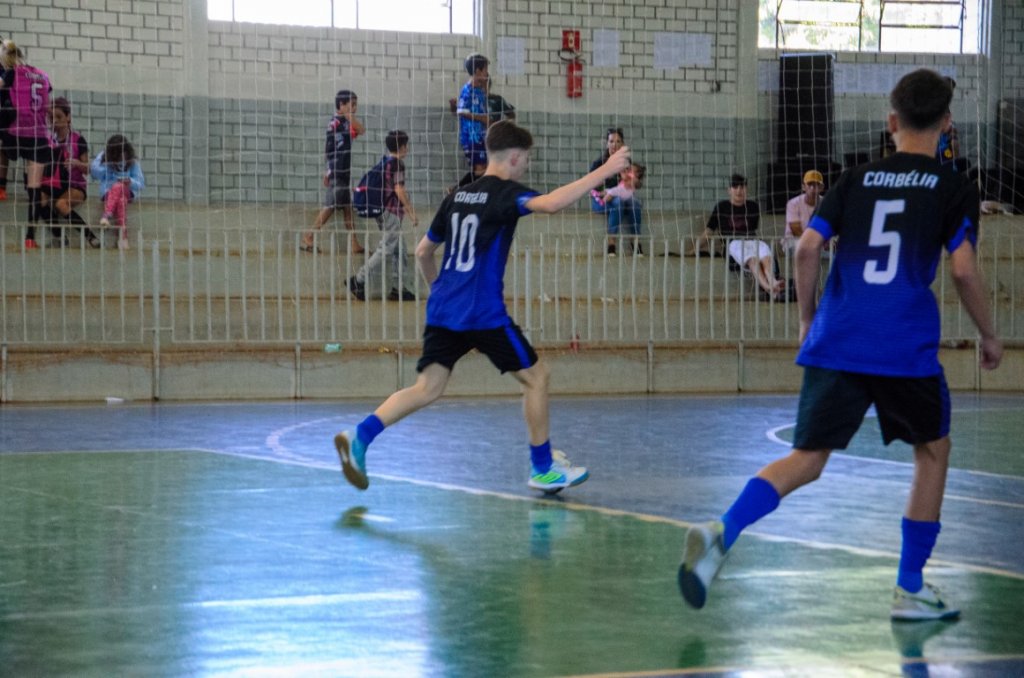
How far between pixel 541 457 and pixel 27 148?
11547mm

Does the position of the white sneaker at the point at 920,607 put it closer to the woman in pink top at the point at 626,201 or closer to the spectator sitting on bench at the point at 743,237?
the spectator sitting on bench at the point at 743,237

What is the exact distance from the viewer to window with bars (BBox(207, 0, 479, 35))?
20766 mm

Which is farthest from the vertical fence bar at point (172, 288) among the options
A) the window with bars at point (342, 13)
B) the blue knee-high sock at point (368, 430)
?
the blue knee-high sock at point (368, 430)

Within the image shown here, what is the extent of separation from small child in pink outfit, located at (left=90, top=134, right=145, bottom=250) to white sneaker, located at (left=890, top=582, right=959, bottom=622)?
14.1 meters

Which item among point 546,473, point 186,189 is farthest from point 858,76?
point 546,473

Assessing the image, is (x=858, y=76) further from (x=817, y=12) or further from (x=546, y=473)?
(x=546, y=473)

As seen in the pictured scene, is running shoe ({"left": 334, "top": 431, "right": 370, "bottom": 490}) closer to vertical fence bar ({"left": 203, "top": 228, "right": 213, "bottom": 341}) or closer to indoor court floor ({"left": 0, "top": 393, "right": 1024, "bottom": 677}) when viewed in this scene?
indoor court floor ({"left": 0, "top": 393, "right": 1024, "bottom": 677})

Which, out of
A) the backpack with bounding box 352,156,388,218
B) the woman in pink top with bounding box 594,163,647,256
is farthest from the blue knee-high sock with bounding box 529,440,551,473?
the woman in pink top with bounding box 594,163,647,256

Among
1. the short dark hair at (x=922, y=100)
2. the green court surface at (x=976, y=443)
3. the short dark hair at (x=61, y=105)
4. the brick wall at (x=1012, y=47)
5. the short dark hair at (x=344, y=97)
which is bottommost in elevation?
the green court surface at (x=976, y=443)

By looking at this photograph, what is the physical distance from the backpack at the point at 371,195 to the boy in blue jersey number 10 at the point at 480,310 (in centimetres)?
1032

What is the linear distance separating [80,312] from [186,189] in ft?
15.3

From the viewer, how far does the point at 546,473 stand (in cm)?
817

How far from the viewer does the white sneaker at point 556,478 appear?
26.7 feet

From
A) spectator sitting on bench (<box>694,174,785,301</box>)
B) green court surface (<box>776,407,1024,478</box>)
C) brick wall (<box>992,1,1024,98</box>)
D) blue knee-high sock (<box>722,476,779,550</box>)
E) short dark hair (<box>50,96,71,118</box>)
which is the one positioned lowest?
green court surface (<box>776,407,1024,478</box>)
